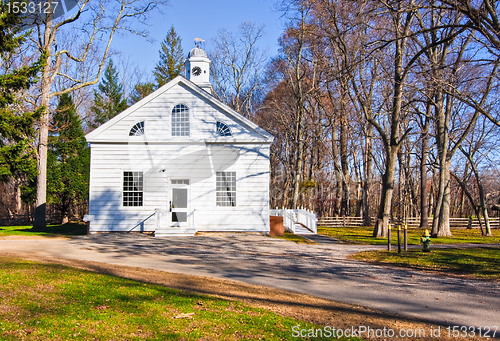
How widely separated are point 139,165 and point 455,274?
1431 cm

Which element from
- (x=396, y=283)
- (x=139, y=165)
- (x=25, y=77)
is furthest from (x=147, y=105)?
(x=396, y=283)

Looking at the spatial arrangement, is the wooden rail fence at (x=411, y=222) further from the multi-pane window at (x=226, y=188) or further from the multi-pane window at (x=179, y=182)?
the multi-pane window at (x=179, y=182)

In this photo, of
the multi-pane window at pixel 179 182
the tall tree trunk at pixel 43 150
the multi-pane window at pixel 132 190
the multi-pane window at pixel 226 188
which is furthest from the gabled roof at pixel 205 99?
the tall tree trunk at pixel 43 150

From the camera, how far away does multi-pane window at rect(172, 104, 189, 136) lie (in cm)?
1941

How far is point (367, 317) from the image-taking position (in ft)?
21.7

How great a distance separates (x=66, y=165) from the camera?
2872 centimetres

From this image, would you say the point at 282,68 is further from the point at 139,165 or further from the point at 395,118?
the point at 139,165

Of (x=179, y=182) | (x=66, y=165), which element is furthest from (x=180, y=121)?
(x=66, y=165)

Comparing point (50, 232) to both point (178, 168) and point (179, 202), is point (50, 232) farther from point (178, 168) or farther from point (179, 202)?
point (178, 168)

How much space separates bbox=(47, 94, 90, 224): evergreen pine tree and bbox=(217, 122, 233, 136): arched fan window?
13.8 m

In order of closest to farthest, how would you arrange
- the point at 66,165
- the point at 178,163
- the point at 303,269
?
the point at 303,269
the point at 178,163
the point at 66,165

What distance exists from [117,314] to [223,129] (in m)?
13.9

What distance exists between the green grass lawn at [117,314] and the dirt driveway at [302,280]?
816mm

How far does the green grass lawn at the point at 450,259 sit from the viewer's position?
1091 centimetres
